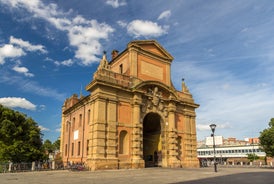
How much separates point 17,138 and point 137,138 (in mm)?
19370

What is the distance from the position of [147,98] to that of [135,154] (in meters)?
7.36

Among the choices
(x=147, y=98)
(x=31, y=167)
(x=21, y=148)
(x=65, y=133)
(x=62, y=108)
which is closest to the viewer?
(x=31, y=167)

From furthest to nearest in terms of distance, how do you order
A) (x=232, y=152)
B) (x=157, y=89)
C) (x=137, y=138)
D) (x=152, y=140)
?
(x=232, y=152)
(x=152, y=140)
(x=157, y=89)
(x=137, y=138)

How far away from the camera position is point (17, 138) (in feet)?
118

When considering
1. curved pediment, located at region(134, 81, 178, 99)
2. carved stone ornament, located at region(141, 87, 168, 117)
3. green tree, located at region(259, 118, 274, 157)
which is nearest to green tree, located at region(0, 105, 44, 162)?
carved stone ornament, located at region(141, 87, 168, 117)

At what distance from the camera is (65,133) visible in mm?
42281

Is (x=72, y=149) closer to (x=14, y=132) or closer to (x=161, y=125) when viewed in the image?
(x=14, y=132)

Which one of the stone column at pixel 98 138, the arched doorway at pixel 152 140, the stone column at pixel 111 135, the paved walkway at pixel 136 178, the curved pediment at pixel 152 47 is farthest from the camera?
the arched doorway at pixel 152 140

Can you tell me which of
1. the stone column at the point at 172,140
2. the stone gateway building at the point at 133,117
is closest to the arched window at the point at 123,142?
the stone gateway building at the point at 133,117

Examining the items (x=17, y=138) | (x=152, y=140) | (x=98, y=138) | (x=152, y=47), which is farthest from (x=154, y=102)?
(x=17, y=138)

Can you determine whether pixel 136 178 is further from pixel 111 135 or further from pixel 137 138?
pixel 137 138

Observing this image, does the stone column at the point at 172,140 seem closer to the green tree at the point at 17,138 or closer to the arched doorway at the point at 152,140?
the arched doorway at the point at 152,140

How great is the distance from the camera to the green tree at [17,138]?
32469 millimetres

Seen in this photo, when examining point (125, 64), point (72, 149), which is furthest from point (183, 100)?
point (72, 149)
